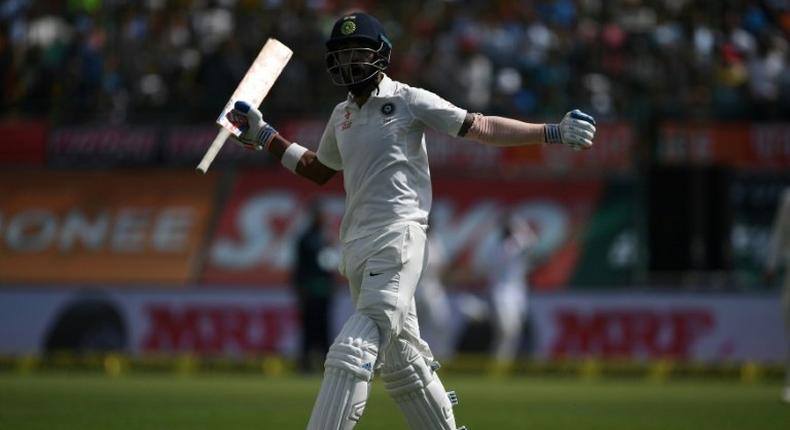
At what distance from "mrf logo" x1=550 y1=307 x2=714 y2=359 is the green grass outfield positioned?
135cm

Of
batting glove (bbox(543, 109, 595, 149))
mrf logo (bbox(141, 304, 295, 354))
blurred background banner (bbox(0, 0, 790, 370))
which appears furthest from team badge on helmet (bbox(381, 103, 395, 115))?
mrf logo (bbox(141, 304, 295, 354))

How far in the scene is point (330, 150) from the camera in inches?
307

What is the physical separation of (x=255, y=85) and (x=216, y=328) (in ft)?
44.9

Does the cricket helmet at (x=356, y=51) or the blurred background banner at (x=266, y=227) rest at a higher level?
the blurred background banner at (x=266, y=227)

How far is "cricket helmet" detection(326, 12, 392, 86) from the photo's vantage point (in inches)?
297

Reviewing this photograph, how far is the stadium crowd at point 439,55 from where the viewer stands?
829 inches

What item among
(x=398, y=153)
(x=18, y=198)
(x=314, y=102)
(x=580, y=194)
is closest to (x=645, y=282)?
(x=580, y=194)

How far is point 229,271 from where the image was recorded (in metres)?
21.8

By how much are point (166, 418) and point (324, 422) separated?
4.64m

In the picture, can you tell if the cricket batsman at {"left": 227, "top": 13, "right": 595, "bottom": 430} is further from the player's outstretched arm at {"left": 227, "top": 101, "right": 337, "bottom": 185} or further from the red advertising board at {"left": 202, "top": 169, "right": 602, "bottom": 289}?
the red advertising board at {"left": 202, "top": 169, "right": 602, "bottom": 289}

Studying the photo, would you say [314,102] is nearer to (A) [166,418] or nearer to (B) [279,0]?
(B) [279,0]

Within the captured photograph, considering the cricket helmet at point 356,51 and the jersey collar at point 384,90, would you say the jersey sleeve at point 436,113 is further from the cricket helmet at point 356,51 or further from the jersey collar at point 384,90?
the cricket helmet at point 356,51

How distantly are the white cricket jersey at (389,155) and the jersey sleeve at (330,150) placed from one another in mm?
142

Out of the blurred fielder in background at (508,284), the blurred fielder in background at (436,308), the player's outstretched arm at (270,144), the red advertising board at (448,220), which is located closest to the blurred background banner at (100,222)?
the red advertising board at (448,220)
